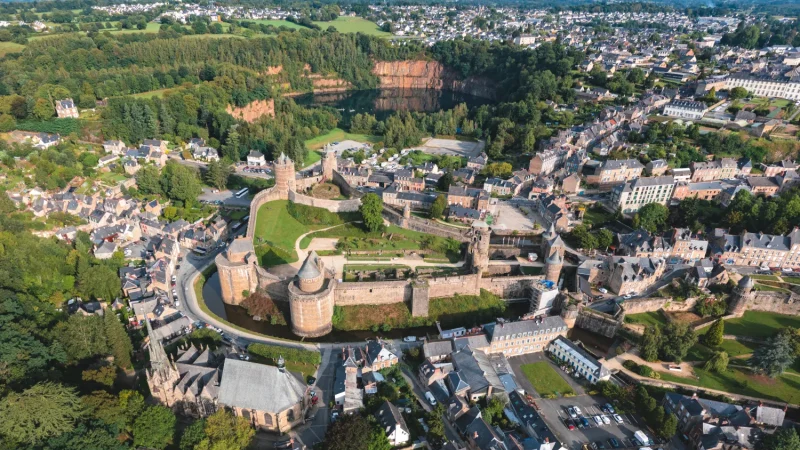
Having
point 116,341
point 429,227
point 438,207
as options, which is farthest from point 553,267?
point 116,341

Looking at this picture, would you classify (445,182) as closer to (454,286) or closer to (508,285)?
(508,285)

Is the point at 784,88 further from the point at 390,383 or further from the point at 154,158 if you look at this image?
the point at 154,158

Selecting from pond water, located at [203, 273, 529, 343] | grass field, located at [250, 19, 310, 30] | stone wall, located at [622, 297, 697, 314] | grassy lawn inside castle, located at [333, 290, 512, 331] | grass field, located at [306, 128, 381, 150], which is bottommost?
pond water, located at [203, 273, 529, 343]

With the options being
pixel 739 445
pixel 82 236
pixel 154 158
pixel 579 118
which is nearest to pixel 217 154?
pixel 154 158

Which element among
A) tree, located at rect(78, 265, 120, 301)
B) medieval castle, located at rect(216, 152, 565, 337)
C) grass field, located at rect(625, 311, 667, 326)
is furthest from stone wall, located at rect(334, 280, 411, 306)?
tree, located at rect(78, 265, 120, 301)

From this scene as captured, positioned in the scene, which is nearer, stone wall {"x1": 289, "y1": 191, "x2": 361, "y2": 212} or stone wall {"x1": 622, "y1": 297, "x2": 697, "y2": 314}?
stone wall {"x1": 622, "y1": 297, "x2": 697, "y2": 314}

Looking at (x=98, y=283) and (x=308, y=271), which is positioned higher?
(x=308, y=271)

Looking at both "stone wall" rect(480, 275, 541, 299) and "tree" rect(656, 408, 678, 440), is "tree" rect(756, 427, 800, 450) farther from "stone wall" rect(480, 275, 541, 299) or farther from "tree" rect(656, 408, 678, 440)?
"stone wall" rect(480, 275, 541, 299)
